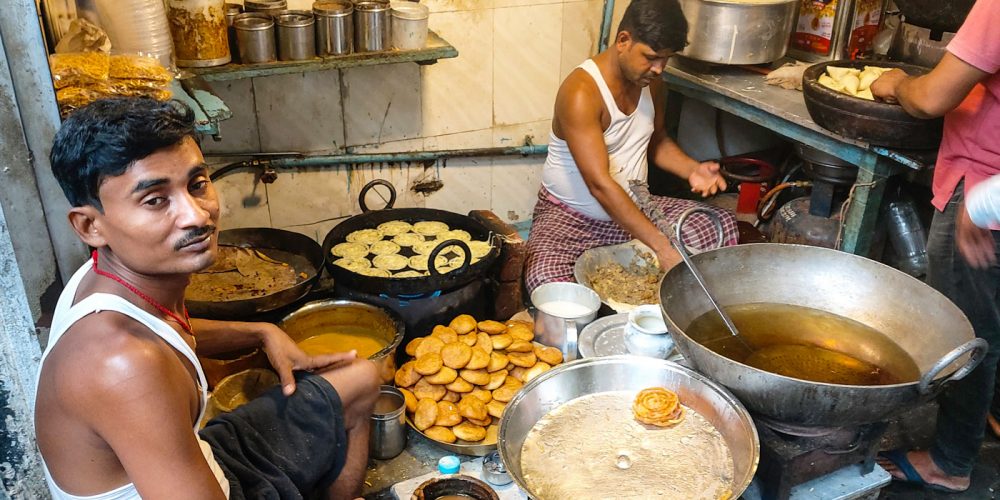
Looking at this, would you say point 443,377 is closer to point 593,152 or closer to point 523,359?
point 523,359

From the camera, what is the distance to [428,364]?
293 cm

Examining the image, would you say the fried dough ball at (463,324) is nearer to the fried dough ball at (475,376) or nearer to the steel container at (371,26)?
the fried dough ball at (475,376)

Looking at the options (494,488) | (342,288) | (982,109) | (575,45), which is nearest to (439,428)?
(494,488)

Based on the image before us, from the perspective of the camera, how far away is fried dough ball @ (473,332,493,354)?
3029 millimetres

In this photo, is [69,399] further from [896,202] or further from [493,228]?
[896,202]

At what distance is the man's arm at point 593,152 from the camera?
3.37m

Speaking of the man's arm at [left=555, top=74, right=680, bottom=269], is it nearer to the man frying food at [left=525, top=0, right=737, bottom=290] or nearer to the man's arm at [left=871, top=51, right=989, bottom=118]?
the man frying food at [left=525, top=0, right=737, bottom=290]

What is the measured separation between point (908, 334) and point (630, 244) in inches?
61.3

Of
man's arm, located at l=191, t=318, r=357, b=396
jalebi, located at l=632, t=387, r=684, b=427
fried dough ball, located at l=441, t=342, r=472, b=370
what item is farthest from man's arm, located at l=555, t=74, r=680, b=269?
man's arm, located at l=191, t=318, r=357, b=396

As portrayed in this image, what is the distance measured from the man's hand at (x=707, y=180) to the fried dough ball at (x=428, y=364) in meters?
1.35

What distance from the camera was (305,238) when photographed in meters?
3.47

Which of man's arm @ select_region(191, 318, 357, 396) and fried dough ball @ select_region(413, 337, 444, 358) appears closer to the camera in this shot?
man's arm @ select_region(191, 318, 357, 396)

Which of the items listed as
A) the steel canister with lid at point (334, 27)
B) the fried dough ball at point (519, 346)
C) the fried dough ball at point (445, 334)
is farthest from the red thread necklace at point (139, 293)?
the steel canister with lid at point (334, 27)

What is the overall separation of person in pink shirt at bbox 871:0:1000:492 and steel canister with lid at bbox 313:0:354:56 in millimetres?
2215
